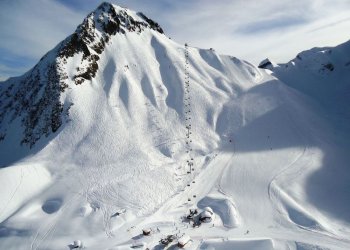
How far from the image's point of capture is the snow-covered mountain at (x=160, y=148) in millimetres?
35781

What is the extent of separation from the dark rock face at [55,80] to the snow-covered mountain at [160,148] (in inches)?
12.2

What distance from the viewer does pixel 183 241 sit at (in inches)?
1262

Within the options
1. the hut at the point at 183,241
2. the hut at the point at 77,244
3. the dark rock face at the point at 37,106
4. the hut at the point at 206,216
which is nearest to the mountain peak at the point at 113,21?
the dark rock face at the point at 37,106

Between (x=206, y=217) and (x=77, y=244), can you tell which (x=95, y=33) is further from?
(x=206, y=217)

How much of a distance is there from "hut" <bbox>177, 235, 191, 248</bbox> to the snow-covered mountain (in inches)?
32.3

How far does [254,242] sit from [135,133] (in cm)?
3086

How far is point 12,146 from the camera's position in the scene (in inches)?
2255

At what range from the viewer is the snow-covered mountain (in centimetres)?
3578

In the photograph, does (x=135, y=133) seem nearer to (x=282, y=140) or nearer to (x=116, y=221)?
(x=116, y=221)

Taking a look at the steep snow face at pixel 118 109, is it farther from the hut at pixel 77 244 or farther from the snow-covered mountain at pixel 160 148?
the hut at pixel 77 244

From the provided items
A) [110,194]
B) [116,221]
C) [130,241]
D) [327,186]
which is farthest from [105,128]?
[327,186]

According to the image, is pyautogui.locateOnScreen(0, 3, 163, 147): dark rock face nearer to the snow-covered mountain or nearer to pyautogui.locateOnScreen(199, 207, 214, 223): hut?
the snow-covered mountain

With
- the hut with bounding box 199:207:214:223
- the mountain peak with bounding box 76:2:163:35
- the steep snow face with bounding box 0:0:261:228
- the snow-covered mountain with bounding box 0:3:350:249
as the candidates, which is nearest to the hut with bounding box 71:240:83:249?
the snow-covered mountain with bounding box 0:3:350:249

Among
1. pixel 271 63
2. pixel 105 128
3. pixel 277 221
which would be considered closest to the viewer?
pixel 277 221
